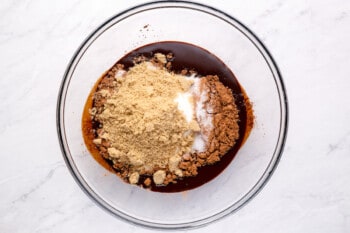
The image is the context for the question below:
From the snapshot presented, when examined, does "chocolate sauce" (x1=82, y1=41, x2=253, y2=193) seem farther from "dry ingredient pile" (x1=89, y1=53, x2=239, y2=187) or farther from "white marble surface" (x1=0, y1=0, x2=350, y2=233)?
"white marble surface" (x1=0, y1=0, x2=350, y2=233)

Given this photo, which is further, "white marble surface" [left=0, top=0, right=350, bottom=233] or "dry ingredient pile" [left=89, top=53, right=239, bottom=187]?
"white marble surface" [left=0, top=0, right=350, bottom=233]

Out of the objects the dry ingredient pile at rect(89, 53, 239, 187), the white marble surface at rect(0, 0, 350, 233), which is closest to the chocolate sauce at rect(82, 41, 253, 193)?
the dry ingredient pile at rect(89, 53, 239, 187)
